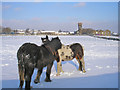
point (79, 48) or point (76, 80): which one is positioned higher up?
point (79, 48)

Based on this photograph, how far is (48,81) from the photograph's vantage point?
5758mm

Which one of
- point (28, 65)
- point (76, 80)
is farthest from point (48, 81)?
point (28, 65)

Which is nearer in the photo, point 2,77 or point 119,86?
point 119,86

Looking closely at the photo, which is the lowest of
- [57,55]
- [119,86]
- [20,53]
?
[119,86]

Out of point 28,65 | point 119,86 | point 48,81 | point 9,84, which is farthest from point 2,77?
point 119,86

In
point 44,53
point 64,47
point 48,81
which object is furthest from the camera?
point 64,47

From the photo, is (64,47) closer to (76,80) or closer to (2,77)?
(76,80)

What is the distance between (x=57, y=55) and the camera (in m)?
6.58

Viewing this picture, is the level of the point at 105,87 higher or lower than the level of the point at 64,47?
lower

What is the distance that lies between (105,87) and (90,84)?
57cm

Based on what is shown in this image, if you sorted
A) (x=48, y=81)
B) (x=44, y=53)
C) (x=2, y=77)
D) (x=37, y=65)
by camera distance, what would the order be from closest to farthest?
1. (x=37, y=65)
2. (x=44, y=53)
3. (x=48, y=81)
4. (x=2, y=77)

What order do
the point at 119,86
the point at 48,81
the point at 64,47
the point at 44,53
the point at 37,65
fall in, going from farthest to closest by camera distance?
the point at 64,47, the point at 48,81, the point at 119,86, the point at 44,53, the point at 37,65

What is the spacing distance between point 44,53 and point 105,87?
261cm

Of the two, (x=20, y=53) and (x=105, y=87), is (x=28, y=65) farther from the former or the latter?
(x=105, y=87)
